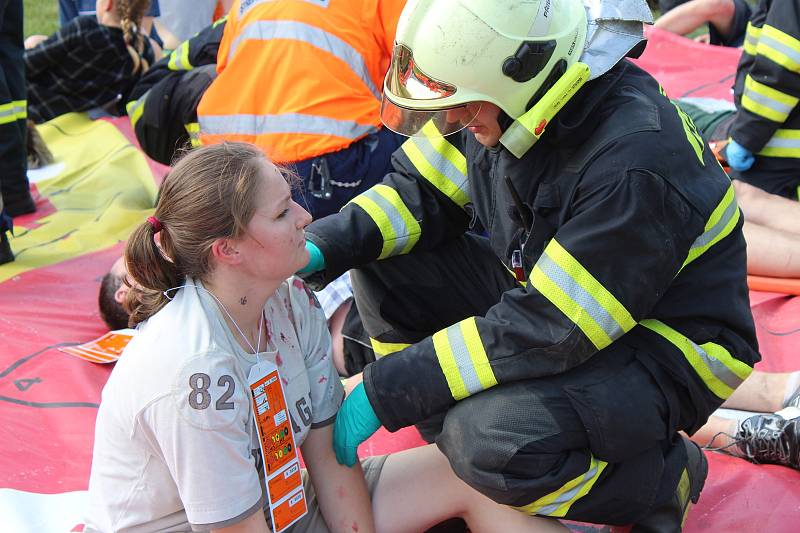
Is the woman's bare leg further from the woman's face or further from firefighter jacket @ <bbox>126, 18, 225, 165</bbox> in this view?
firefighter jacket @ <bbox>126, 18, 225, 165</bbox>

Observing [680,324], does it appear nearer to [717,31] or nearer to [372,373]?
[372,373]

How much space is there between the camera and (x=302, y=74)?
3719 millimetres

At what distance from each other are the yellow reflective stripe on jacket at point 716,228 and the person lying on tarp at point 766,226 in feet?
5.48

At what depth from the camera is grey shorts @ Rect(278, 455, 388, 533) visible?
2281 millimetres

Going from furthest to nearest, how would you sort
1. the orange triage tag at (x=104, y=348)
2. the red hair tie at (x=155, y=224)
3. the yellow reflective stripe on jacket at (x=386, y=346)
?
the orange triage tag at (x=104, y=348), the yellow reflective stripe on jacket at (x=386, y=346), the red hair tie at (x=155, y=224)

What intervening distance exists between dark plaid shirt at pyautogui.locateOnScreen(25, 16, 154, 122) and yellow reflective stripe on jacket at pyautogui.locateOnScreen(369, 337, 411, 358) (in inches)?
160

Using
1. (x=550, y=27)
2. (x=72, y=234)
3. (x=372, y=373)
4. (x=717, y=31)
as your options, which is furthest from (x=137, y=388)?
(x=717, y=31)

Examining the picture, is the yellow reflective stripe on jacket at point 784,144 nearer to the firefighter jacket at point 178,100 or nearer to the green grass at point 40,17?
the firefighter jacket at point 178,100

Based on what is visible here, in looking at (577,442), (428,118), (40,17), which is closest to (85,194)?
(428,118)

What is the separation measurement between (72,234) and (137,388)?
10.3ft

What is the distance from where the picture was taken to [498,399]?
224 centimetres

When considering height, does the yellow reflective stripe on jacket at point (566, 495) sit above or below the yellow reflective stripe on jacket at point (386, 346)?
above

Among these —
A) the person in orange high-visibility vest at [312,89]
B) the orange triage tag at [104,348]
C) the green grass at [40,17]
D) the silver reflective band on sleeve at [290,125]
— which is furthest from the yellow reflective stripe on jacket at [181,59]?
the green grass at [40,17]

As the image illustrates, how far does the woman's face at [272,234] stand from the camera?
6.77ft
